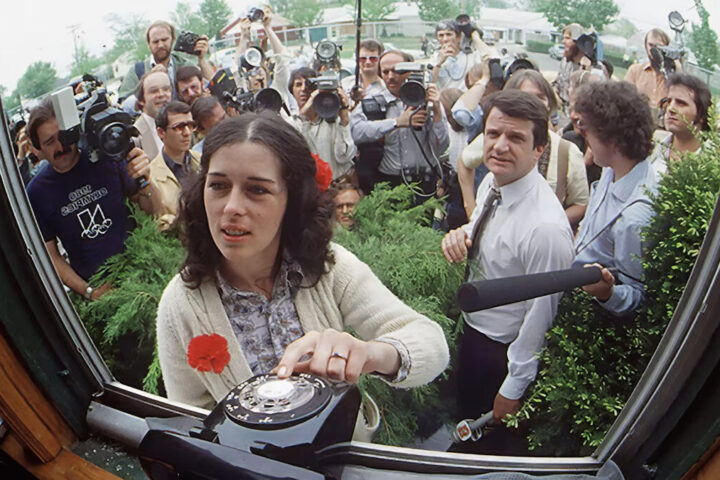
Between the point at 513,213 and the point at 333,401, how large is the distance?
54cm

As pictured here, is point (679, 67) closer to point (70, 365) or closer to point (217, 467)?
point (217, 467)

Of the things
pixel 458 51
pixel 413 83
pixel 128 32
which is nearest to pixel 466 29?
pixel 458 51

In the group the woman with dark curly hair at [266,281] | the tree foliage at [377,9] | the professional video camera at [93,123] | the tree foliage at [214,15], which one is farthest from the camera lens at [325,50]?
the professional video camera at [93,123]

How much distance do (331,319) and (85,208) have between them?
0.64m

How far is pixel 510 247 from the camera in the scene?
1.28 metres

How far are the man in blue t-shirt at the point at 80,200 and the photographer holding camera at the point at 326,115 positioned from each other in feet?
1.29

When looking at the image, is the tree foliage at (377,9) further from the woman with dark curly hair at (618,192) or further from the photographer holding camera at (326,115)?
the woman with dark curly hair at (618,192)

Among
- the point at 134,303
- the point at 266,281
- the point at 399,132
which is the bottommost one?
the point at 134,303

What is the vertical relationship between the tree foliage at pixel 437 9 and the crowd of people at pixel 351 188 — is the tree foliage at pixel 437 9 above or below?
above

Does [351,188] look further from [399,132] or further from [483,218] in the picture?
[483,218]

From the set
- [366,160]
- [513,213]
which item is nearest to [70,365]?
[366,160]

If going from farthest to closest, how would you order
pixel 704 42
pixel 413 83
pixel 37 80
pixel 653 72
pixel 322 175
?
pixel 413 83
pixel 37 80
pixel 322 175
pixel 653 72
pixel 704 42

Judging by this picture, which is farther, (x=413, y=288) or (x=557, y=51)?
(x=413, y=288)

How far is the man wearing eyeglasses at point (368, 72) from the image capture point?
1468 millimetres
